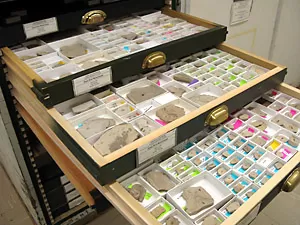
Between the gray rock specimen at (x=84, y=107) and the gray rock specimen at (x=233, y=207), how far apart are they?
0.48 meters

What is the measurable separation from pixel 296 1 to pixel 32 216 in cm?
221

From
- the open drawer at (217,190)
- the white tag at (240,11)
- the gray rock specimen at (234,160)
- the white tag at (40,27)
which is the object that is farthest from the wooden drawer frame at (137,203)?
the white tag at (240,11)

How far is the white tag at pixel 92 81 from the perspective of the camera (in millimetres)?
874

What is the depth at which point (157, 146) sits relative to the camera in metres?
0.76

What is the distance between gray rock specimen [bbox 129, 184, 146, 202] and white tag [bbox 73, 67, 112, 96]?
32 cm

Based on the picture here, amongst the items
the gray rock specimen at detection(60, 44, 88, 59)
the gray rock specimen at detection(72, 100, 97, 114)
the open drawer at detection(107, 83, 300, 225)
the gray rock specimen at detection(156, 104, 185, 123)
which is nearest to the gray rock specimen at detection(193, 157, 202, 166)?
the open drawer at detection(107, 83, 300, 225)

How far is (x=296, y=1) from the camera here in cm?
219

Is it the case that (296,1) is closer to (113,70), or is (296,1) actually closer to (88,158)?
(113,70)

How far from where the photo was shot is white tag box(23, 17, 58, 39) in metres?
1.02

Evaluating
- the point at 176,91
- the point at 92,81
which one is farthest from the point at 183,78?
the point at 92,81

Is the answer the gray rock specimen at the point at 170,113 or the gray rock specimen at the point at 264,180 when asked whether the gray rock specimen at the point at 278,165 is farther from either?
the gray rock specimen at the point at 170,113

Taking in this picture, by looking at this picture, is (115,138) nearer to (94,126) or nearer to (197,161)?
(94,126)

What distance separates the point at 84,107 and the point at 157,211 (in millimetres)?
386

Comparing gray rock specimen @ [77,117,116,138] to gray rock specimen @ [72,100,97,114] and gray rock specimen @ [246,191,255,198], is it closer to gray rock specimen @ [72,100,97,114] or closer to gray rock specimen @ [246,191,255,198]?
gray rock specimen @ [72,100,97,114]
